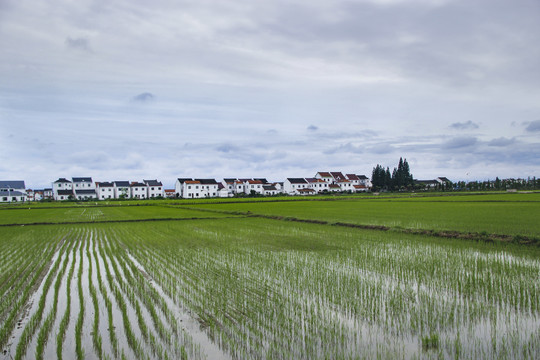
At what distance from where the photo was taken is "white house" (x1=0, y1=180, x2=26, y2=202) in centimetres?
9469

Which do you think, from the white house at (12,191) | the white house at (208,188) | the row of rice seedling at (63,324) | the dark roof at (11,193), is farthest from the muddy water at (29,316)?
the dark roof at (11,193)

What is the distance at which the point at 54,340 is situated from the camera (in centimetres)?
562

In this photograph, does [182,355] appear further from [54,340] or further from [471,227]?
[471,227]

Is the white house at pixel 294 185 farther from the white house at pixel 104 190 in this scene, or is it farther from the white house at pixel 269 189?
the white house at pixel 104 190

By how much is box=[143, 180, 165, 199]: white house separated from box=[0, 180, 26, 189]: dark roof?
32.7 meters

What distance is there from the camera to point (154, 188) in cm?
11100

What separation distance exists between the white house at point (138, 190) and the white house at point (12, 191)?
25836 millimetres

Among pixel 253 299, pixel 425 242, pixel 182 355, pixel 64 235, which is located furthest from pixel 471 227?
pixel 64 235

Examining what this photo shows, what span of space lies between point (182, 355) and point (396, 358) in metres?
2.72

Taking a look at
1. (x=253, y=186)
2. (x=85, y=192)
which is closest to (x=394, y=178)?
(x=253, y=186)

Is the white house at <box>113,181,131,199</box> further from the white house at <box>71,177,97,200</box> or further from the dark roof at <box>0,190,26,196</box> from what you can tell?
the dark roof at <box>0,190,26,196</box>

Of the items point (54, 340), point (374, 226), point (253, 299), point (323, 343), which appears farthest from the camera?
point (374, 226)

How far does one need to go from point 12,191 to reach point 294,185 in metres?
74.3

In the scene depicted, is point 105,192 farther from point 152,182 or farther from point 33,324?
point 33,324
